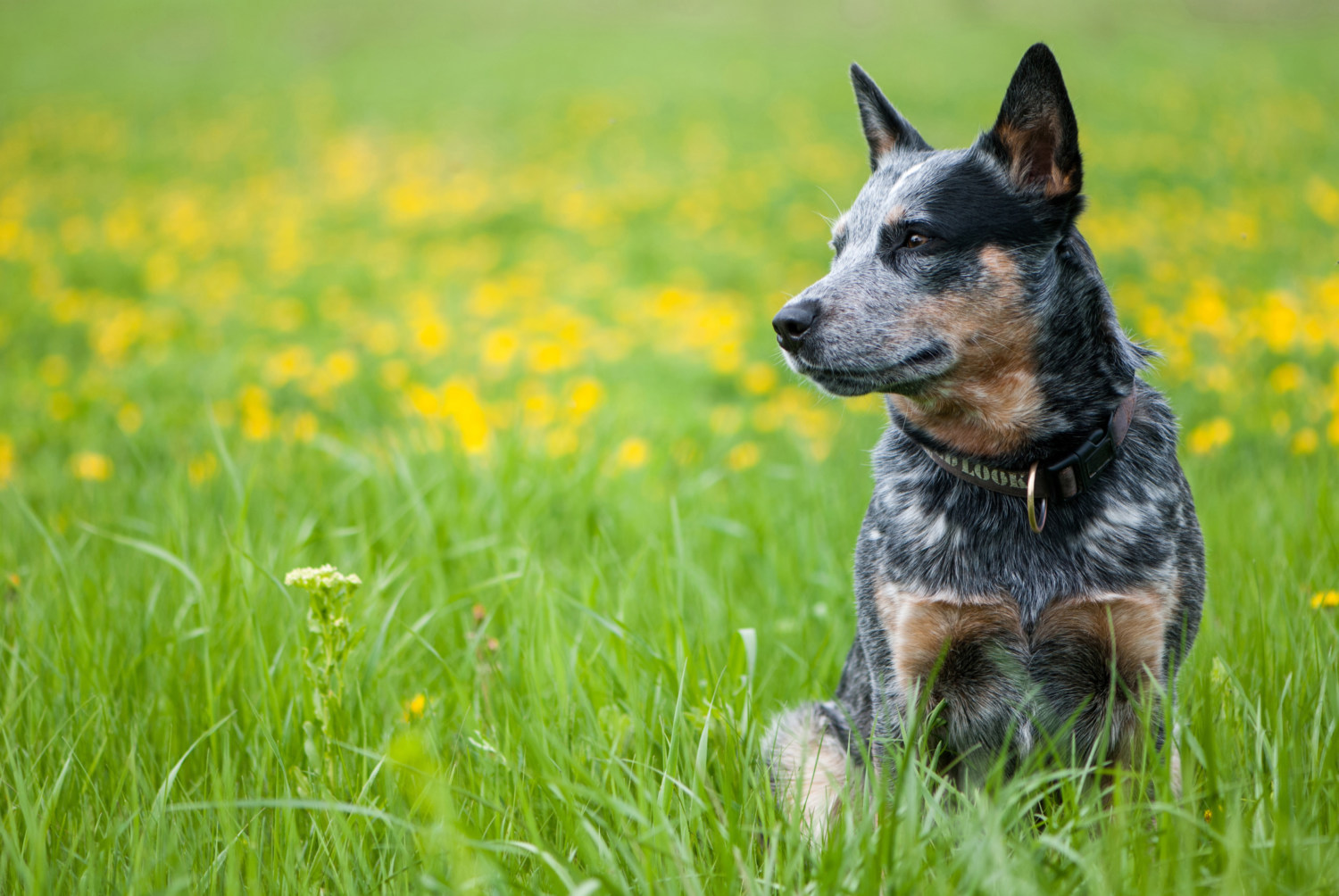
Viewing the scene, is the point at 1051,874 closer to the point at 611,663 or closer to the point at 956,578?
the point at 956,578

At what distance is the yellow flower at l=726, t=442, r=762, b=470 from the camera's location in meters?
4.44

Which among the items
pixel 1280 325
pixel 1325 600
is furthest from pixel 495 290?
pixel 1325 600

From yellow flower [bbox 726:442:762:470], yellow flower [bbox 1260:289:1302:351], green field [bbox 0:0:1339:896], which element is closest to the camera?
green field [bbox 0:0:1339:896]

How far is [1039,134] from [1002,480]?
86 centimetres

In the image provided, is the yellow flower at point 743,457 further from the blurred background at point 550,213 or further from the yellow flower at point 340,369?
the yellow flower at point 340,369

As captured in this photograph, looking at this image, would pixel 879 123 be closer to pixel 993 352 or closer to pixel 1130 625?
pixel 993 352

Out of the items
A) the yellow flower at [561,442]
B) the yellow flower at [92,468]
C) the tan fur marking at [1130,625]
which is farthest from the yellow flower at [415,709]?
the yellow flower at [92,468]

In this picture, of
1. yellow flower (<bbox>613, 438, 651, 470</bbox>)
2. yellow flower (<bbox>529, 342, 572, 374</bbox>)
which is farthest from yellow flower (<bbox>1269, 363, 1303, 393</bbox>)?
yellow flower (<bbox>529, 342, 572, 374</bbox>)

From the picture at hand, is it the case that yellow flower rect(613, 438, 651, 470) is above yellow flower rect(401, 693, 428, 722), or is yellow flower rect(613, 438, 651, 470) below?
above

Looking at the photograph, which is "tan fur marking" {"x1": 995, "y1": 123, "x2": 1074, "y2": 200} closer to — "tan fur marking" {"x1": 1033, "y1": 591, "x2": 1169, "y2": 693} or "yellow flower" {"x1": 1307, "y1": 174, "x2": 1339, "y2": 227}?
"tan fur marking" {"x1": 1033, "y1": 591, "x2": 1169, "y2": 693}

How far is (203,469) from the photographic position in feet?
→ 13.8

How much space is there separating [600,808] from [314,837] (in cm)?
62

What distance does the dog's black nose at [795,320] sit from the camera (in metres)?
2.32

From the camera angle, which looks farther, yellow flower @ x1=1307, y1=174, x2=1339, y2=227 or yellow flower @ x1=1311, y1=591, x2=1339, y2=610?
yellow flower @ x1=1307, y1=174, x2=1339, y2=227
